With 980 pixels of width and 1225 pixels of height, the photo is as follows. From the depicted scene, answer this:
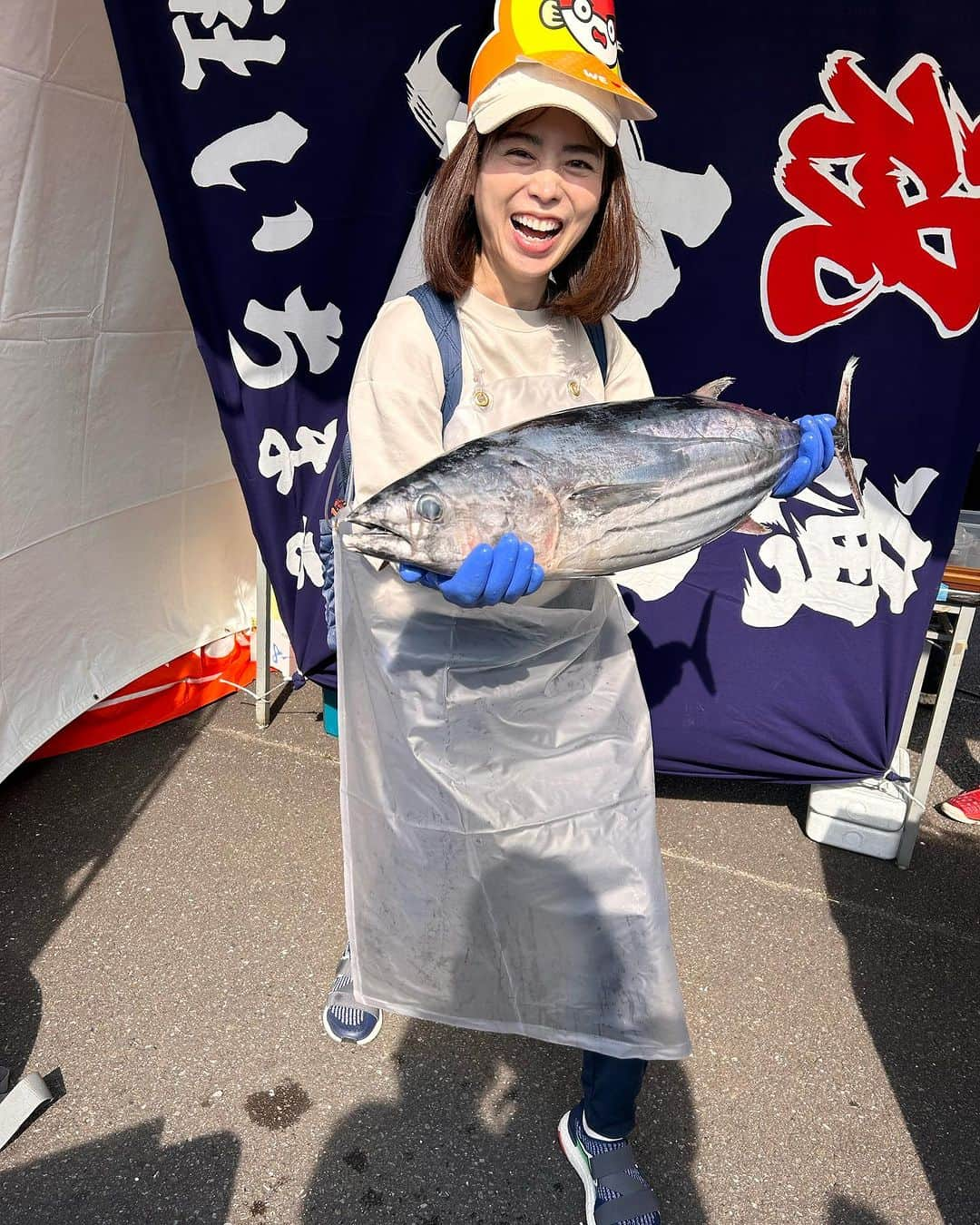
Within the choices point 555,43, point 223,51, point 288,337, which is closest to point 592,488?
point 555,43

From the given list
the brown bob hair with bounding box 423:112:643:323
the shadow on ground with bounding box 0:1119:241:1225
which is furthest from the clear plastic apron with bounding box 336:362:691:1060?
the shadow on ground with bounding box 0:1119:241:1225

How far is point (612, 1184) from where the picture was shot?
208 cm

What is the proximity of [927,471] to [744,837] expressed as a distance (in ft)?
5.13

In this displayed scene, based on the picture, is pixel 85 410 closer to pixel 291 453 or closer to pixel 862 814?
pixel 291 453

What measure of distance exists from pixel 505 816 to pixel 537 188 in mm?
1291

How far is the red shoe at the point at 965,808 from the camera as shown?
12.1ft

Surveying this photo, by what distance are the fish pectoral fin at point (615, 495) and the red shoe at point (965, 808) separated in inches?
111

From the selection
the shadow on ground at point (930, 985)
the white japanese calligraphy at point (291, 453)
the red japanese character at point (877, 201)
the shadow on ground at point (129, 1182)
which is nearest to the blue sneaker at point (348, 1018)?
the shadow on ground at point (129, 1182)

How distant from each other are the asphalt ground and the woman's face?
2161 mm

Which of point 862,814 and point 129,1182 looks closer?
point 129,1182

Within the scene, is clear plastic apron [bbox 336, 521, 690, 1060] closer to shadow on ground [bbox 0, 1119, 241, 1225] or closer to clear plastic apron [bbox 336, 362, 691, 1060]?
clear plastic apron [bbox 336, 362, 691, 1060]

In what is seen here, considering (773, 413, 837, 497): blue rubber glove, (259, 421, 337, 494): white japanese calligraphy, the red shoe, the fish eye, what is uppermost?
the fish eye

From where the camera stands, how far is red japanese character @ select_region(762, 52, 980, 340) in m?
2.69

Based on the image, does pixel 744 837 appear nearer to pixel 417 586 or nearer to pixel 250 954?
pixel 250 954
